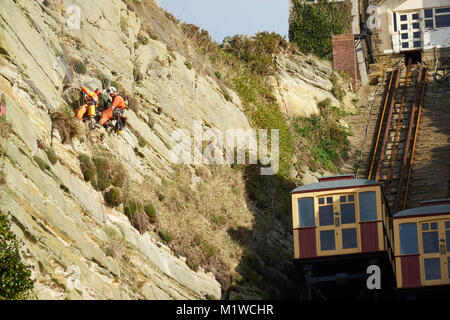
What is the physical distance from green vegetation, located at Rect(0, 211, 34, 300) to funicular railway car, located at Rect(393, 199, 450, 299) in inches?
500

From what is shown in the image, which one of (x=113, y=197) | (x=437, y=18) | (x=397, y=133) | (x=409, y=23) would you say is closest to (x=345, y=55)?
(x=409, y=23)

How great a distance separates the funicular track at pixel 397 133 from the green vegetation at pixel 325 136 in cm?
152

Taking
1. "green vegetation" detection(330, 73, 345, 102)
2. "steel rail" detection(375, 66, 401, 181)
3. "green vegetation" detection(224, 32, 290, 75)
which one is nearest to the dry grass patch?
"steel rail" detection(375, 66, 401, 181)

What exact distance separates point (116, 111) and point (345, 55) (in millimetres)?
27888

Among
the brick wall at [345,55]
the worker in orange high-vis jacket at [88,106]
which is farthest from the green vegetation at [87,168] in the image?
the brick wall at [345,55]

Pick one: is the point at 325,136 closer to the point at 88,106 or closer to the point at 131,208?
the point at 88,106

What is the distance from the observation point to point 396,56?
57562 millimetres

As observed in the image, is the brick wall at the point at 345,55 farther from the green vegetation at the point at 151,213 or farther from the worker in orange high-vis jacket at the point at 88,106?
the worker in orange high-vis jacket at the point at 88,106

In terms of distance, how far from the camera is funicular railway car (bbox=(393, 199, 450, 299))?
2838 cm

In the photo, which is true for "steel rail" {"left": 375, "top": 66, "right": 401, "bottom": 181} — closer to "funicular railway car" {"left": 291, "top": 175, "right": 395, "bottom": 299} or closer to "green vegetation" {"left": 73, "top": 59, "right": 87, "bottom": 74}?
"funicular railway car" {"left": 291, "top": 175, "right": 395, "bottom": 299}

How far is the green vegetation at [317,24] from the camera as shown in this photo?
186 feet

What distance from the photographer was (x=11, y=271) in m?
19.6

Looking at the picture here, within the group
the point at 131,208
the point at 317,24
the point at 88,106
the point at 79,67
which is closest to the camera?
the point at 131,208
